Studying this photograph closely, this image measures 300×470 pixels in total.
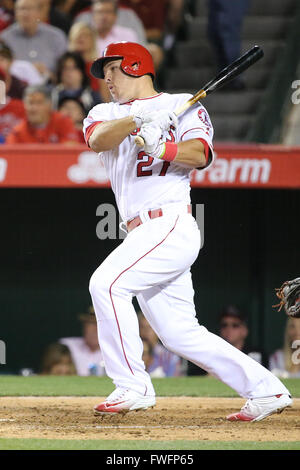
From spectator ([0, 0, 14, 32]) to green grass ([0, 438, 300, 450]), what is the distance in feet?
22.3

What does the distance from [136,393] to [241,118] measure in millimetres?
5240

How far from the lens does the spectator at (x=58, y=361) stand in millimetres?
7754

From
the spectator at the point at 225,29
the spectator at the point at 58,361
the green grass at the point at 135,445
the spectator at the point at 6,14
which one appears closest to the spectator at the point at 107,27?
the spectator at the point at 225,29

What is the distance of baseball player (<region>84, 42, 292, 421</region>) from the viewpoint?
4148 millimetres

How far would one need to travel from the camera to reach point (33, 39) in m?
9.23

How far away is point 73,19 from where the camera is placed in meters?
9.95

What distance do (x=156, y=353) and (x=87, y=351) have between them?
2.05 feet

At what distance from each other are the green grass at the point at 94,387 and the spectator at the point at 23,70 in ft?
10.6

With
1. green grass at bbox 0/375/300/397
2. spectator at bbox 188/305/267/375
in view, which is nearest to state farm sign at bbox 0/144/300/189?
spectator at bbox 188/305/267/375

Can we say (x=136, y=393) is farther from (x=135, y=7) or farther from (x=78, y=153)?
(x=135, y=7)

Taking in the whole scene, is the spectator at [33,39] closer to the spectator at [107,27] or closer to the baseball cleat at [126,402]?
the spectator at [107,27]

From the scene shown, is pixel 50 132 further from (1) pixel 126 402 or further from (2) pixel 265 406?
(2) pixel 265 406


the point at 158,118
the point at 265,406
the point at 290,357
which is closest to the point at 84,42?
the point at 290,357

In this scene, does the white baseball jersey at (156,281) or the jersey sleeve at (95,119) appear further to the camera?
the jersey sleeve at (95,119)
